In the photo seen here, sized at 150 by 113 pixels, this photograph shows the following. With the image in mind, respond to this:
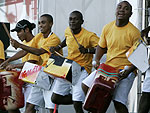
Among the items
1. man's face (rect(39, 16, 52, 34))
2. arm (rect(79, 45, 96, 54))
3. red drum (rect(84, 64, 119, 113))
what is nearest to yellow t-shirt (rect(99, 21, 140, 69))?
red drum (rect(84, 64, 119, 113))

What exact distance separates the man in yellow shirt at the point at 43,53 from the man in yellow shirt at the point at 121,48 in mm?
1052

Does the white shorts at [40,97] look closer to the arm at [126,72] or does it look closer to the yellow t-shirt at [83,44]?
the yellow t-shirt at [83,44]

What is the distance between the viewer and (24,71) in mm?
5953

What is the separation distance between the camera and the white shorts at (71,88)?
18.6ft

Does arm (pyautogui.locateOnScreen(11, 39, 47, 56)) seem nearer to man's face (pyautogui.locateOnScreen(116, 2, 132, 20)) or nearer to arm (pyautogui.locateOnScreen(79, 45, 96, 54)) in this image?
arm (pyautogui.locateOnScreen(79, 45, 96, 54))

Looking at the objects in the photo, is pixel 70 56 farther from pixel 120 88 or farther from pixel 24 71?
pixel 120 88

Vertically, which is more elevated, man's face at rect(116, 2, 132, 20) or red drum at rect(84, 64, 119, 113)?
man's face at rect(116, 2, 132, 20)

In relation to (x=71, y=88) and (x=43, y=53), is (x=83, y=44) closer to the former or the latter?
(x=43, y=53)

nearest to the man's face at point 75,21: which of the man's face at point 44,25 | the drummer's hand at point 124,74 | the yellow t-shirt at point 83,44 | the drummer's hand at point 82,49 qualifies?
the yellow t-shirt at point 83,44

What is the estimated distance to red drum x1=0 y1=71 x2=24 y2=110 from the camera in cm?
612

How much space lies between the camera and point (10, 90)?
6.14 metres

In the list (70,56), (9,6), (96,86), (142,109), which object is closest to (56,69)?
(70,56)

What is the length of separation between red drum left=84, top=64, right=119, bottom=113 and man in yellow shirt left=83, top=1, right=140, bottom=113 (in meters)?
0.17

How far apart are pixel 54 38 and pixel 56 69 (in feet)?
2.23
